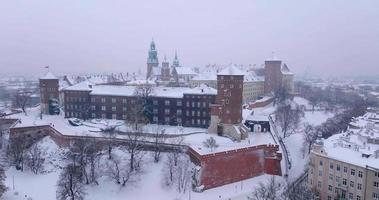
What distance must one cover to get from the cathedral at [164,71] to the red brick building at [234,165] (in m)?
56.5

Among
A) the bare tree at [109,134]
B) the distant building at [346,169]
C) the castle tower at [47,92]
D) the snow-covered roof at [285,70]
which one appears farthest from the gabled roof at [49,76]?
the snow-covered roof at [285,70]

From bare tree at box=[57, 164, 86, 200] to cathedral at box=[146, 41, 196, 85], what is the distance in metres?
60.6

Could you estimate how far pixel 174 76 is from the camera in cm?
10519

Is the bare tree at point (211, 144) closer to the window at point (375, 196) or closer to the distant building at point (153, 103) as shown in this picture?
the distant building at point (153, 103)

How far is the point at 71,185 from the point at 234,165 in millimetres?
19053

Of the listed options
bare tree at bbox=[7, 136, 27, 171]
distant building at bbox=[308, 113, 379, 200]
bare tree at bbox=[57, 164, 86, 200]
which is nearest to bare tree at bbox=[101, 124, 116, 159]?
bare tree at bbox=[57, 164, 86, 200]

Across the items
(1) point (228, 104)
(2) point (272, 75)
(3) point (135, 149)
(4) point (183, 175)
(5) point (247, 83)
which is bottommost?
(4) point (183, 175)

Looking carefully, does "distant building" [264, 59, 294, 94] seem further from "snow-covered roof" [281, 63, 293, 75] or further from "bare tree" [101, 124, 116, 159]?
"bare tree" [101, 124, 116, 159]

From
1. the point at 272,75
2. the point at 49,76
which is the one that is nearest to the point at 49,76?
the point at 49,76

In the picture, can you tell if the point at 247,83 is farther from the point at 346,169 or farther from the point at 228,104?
the point at 346,169

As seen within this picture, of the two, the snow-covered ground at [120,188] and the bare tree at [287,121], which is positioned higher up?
the bare tree at [287,121]

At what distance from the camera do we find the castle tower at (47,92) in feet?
215

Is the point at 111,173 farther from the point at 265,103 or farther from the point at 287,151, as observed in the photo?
the point at 265,103

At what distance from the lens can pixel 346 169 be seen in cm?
3691
